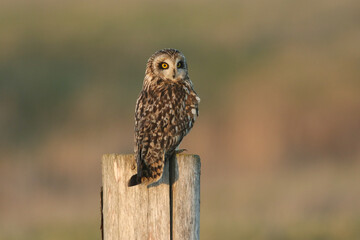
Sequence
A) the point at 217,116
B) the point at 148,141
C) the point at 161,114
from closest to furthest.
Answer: the point at 148,141, the point at 161,114, the point at 217,116

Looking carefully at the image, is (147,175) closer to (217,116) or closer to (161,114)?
(161,114)

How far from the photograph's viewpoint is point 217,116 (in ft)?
47.4

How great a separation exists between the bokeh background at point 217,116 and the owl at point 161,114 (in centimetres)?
489

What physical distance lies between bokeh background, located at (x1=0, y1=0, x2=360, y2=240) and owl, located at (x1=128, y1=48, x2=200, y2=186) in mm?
4889

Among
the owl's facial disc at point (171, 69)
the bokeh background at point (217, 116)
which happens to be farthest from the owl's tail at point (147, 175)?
the bokeh background at point (217, 116)

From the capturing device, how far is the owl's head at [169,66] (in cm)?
547

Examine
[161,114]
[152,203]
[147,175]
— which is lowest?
[152,203]

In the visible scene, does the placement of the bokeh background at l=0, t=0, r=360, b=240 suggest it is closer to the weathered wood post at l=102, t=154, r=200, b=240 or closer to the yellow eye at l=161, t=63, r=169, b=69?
the yellow eye at l=161, t=63, r=169, b=69

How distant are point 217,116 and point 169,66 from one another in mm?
8979

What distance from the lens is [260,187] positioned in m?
12.3

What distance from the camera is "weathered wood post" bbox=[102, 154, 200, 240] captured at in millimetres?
3820

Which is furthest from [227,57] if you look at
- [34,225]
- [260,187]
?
[34,225]

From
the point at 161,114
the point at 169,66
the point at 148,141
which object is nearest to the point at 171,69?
the point at 169,66

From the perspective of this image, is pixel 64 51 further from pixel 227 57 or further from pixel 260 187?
pixel 260 187
